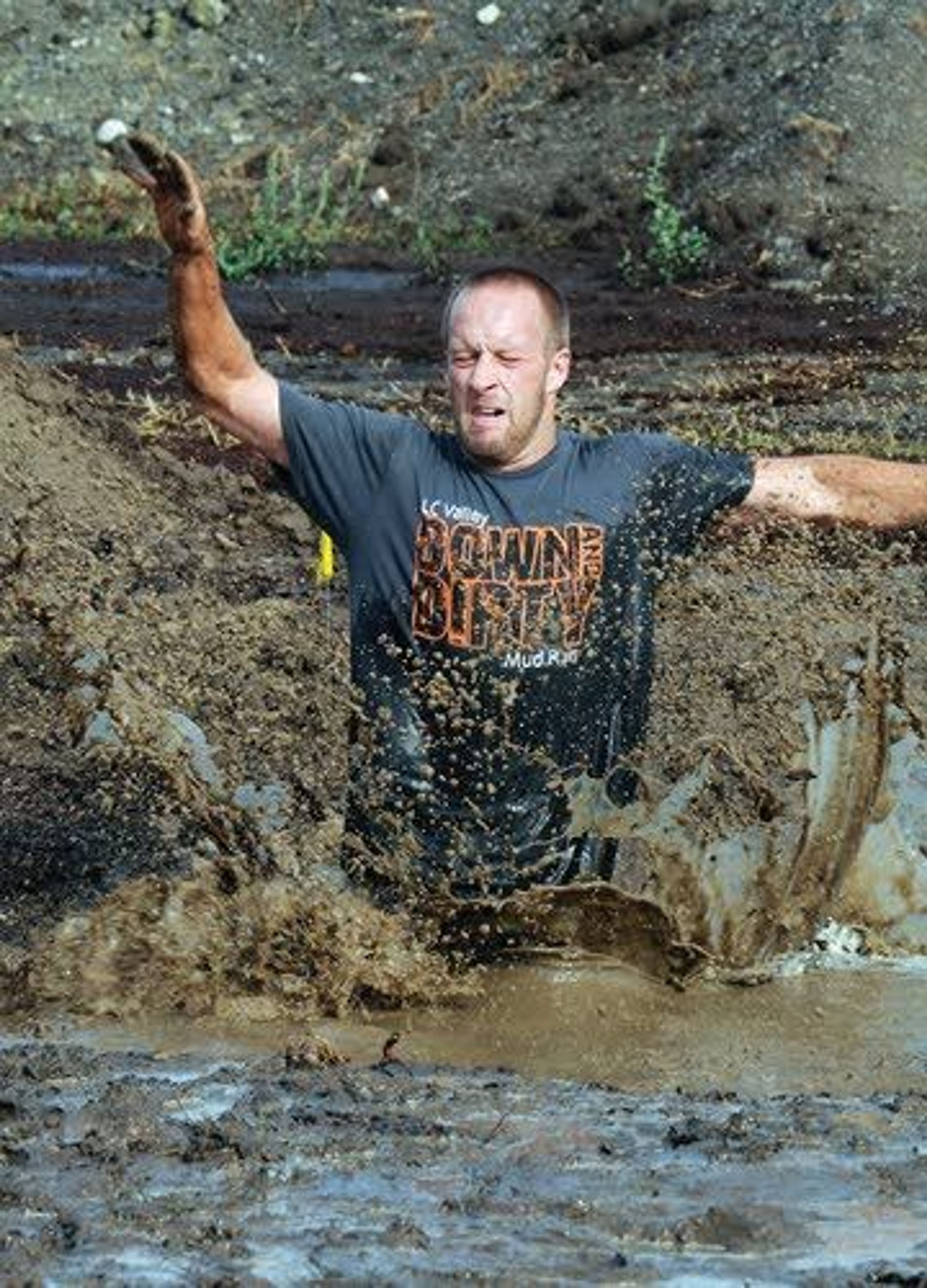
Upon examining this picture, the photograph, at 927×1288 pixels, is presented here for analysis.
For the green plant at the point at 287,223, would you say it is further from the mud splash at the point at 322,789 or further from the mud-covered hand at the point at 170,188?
the mud-covered hand at the point at 170,188

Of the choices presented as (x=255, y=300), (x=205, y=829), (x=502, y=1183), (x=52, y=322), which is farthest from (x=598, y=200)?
(x=502, y=1183)

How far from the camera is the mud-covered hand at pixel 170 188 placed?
650 centimetres

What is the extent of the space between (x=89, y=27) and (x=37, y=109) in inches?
77.3

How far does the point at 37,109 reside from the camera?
27.5 metres

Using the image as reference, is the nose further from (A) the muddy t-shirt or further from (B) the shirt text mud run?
(B) the shirt text mud run

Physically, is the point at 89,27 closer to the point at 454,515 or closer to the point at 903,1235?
the point at 454,515

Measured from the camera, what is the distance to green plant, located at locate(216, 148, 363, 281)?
71.7 feet

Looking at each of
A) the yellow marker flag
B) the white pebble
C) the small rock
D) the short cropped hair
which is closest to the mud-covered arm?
the short cropped hair

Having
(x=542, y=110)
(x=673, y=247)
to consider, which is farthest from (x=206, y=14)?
(x=673, y=247)

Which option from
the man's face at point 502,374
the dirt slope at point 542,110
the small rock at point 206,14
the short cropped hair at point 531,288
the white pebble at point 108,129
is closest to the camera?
the man's face at point 502,374

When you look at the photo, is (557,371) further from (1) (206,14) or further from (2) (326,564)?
(1) (206,14)

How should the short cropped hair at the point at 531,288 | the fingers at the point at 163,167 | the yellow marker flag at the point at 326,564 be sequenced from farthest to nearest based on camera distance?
the yellow marker flag at the point at 326,564 < the short cropped hair at the point at 531,288 < the fingers at the point at 163,167

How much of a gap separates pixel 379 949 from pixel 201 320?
5.07 ft

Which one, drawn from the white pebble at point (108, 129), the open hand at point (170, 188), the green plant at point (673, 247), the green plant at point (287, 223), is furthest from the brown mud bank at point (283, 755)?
the white pebble at point (108, 129)
